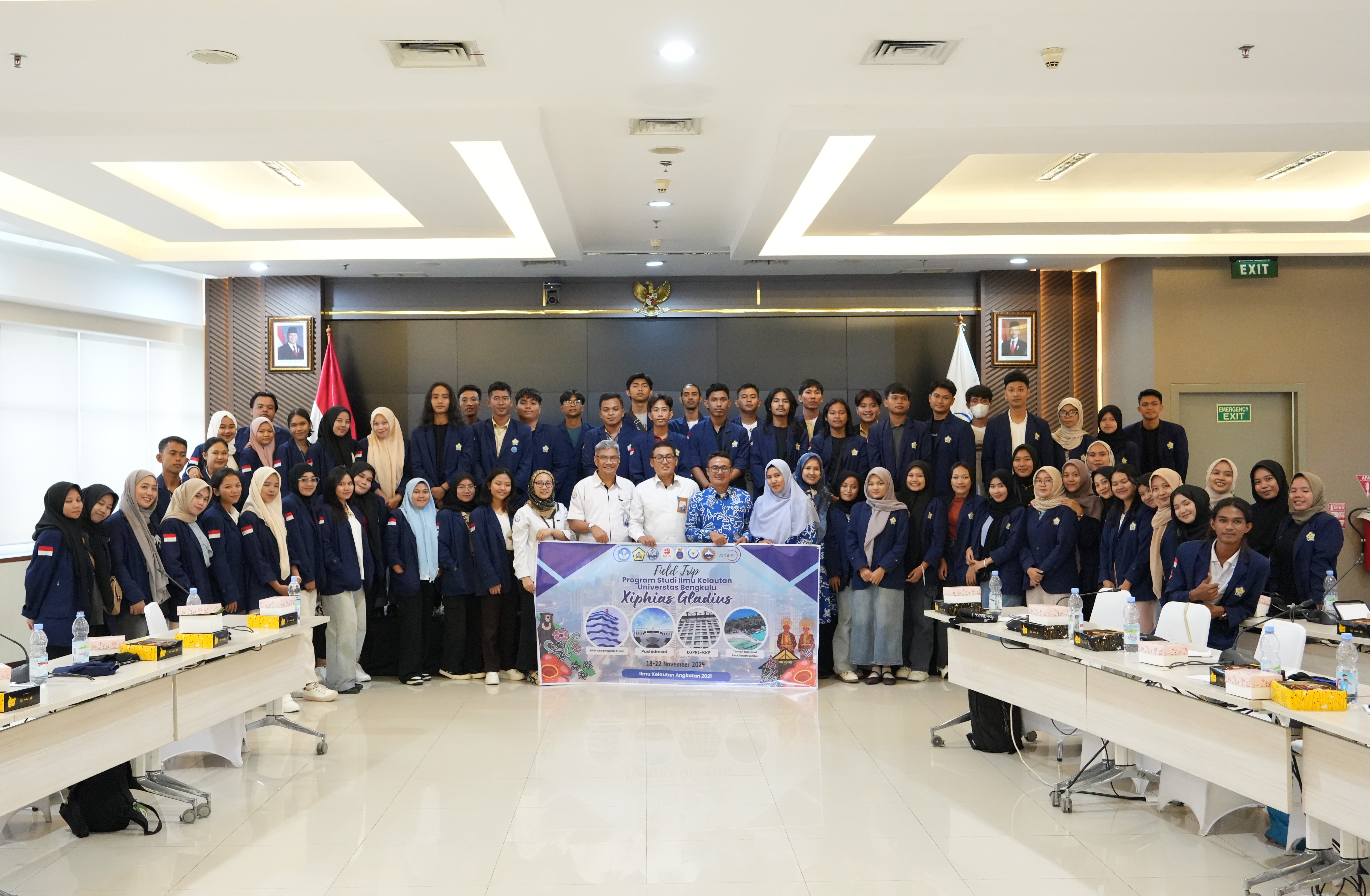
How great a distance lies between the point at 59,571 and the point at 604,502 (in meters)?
3.60

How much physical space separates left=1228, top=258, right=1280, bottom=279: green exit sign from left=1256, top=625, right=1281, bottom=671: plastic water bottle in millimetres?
5839

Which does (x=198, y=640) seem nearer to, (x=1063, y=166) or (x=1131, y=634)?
(x=1131, y=634)

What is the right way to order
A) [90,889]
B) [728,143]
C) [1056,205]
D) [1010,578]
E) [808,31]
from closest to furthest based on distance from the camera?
[90,889] < [808,31] < [728,143] < [1010,578] < [1056,205]

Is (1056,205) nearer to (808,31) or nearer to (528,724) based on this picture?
(808,31)

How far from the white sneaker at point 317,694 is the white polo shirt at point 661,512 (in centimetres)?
243

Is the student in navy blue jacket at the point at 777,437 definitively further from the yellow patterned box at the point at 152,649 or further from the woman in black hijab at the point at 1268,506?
the yellow patterned box at the point at 152,649

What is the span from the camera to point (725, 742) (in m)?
5.89

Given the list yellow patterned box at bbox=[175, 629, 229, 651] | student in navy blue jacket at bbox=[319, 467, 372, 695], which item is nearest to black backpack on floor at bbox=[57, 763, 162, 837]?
yellow patterned box at bbox=[175, 629, 229, 651]

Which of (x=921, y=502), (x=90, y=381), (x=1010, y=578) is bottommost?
(x=1010, y=578)

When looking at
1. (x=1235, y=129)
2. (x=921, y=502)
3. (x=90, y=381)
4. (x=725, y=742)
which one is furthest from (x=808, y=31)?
(x=90, y=381)

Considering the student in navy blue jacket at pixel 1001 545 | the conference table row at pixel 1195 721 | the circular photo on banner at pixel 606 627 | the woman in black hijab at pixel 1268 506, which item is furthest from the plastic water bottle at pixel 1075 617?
the circular photo on banner at pixel 606 627

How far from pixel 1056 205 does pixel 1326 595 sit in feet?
13.0

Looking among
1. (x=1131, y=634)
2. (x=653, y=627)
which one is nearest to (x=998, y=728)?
(x=1131, y=634)

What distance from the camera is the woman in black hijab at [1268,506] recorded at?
6.67 m
